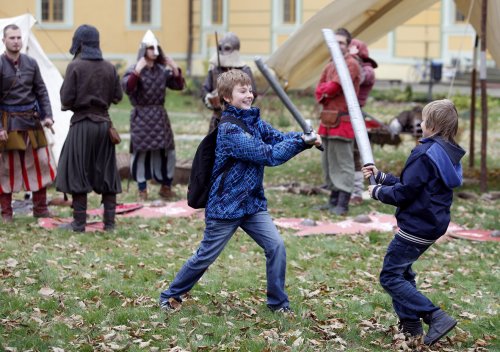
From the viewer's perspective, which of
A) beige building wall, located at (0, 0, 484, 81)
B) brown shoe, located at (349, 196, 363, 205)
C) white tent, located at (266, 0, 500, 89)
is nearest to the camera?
brown shoe, located at (349, 196, 363, 205)

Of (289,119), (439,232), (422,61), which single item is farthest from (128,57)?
(439,232)

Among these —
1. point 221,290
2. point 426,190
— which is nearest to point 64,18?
point 221,290

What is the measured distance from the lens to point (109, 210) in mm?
8828

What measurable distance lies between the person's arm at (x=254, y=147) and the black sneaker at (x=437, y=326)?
1.25m

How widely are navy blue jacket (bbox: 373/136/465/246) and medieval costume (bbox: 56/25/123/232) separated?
3.88 meters

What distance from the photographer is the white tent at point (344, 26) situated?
36.5 feet

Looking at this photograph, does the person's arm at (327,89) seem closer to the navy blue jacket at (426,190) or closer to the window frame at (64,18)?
the navy blue jacket at (426,190)

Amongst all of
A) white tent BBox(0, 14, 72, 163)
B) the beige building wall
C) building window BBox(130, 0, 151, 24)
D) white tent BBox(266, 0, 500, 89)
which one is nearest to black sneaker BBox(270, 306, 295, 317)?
white tent BBox(0, 14, 72, 163)

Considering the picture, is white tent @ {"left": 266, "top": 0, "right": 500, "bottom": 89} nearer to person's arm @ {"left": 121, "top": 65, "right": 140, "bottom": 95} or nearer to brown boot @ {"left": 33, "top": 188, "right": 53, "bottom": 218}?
person's arm @ {"left": 121, "top": 65, "right": 140, "bottom": 95}

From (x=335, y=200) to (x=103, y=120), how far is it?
2907 millimetres

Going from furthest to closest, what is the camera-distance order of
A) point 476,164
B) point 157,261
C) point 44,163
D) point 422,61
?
point 422,61, point 476,164, point 44,163, point 157,261

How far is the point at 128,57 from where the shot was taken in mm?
27078

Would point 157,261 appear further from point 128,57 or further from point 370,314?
point 128,57

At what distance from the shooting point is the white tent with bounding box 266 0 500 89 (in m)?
11.1
